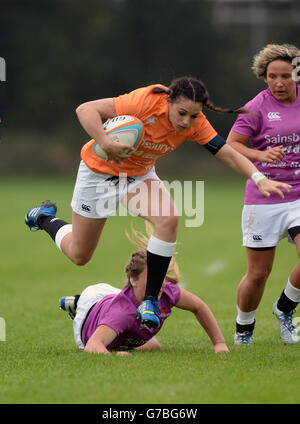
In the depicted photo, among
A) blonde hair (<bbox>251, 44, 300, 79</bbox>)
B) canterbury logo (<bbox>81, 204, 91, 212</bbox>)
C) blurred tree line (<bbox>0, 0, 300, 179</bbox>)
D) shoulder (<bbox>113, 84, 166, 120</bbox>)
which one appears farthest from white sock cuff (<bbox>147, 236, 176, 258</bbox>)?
blurred tree line (<bbox>0, 0, 300, 179</bbox>)

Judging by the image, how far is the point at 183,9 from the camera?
3644 centimetres

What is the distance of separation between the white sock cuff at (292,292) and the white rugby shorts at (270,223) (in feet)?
1.38

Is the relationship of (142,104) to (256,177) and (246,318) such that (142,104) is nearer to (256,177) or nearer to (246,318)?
(256,177)

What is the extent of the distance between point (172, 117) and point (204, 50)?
30232mm

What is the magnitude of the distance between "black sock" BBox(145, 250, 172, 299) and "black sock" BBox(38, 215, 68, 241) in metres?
1.48

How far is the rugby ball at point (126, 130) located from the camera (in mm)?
5289

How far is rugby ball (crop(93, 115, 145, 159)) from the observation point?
Answer: 529 centimetres

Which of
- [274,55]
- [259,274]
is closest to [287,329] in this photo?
[259,274]

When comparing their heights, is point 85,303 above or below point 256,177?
below

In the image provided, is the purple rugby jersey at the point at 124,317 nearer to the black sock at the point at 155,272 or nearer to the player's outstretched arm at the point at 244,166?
the black sock at the point at 155,272

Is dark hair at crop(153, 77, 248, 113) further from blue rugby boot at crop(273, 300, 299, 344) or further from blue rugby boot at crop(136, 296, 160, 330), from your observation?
blue rugby boot at crop(273, 300, 299, 344)

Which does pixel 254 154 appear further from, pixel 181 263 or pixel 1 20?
pixel 1 20

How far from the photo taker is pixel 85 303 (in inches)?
238

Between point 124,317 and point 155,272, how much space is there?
0.40 meters
